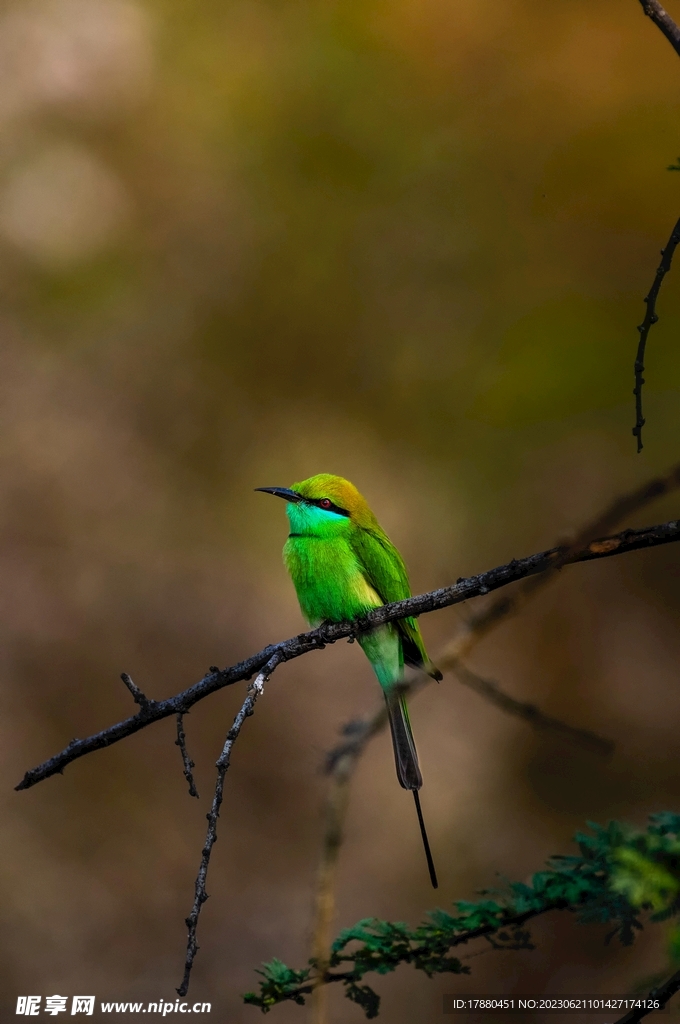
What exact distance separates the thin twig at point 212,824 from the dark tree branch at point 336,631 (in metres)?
0.10

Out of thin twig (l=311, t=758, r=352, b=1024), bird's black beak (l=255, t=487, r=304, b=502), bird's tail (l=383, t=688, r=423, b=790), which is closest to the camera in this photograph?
thin twig (l=311, t=758, r=352, b=1024)

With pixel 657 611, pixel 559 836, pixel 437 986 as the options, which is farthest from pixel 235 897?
pixel 657 611

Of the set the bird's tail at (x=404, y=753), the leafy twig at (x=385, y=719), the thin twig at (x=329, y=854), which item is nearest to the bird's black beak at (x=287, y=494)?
the bird's tail at (x=404, y=753)

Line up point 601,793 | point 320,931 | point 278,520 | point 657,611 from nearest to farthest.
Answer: point 320,931, point 601,793, point 657,611, point 278,520

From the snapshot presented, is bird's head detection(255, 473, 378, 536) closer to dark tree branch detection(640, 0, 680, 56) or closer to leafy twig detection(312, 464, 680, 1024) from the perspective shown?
dark tree branch detection(640, 0, 680, 56)

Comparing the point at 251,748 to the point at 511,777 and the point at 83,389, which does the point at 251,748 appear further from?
the point at 83,389

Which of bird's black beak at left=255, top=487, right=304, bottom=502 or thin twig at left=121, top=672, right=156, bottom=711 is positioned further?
bird's black beak at left=255, top=487, right=304, bottom=502

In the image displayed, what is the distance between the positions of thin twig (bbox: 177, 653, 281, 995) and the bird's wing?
0.97 meters

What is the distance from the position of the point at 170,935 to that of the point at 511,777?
7.35 feet

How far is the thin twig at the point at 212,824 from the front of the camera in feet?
4.52

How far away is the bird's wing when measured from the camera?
306 cm

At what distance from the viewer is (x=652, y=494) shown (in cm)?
92

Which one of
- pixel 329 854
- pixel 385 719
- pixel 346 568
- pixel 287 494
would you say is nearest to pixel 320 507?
pixel 287 494

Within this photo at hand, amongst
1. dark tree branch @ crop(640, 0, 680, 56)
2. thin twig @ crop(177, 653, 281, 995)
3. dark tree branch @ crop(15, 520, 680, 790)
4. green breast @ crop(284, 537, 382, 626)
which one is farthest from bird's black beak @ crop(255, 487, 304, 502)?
dark tree branch @ crop(640, 0, 680, 56)
